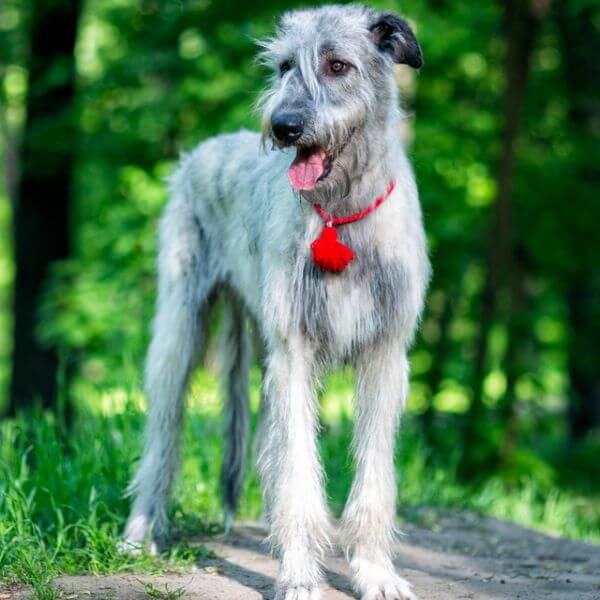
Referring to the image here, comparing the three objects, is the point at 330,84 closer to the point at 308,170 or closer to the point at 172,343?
the point at 308,170

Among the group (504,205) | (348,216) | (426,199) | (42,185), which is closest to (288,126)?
(348,216)

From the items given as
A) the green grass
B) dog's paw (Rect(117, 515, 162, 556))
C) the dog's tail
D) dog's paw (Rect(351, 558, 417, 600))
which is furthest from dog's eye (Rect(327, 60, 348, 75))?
dog's paw (Rect(117, 515, 162, 556))

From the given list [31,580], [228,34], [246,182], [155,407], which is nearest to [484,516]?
[155,407]

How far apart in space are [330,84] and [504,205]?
15.8 feet

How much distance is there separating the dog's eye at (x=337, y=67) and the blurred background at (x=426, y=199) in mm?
2879

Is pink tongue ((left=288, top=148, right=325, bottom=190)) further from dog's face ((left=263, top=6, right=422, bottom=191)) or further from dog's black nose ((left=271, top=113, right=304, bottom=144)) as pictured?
dog's black nose ((left=271, top=113, right=304, bottom=144))

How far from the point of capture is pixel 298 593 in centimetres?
390

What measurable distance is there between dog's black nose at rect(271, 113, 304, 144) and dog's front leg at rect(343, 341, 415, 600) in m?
1.01

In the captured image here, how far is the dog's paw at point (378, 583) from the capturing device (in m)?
3.98

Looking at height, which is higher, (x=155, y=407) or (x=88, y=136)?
(x=88, y=136)

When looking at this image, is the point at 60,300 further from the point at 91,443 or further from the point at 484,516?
the point at 484,516

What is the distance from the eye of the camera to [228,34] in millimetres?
8812

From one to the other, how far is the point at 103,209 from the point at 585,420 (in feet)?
24.6

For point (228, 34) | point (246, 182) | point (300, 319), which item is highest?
point (228, 34)
